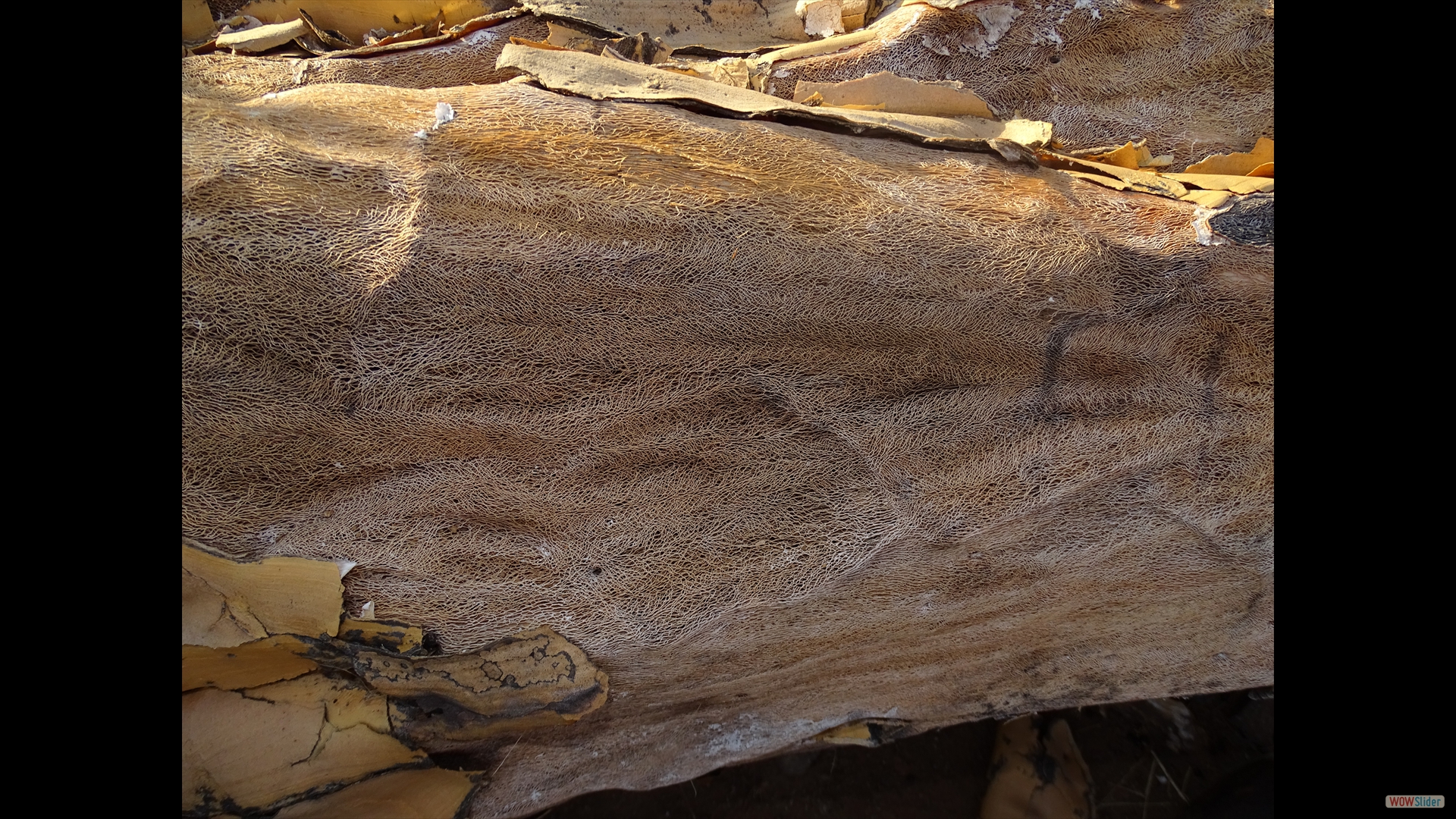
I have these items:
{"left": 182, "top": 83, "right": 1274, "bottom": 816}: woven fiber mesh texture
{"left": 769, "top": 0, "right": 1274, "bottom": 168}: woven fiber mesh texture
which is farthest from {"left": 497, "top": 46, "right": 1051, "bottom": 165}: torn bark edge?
{"left": 769, "top": 0, "right": 1274, "bottom": 168}: woven fiber mesh texture

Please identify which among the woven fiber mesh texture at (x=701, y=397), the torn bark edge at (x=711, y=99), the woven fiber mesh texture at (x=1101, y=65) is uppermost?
the woven fiber mesh texture at (x=1101, y=65)

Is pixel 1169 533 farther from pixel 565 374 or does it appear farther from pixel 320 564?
pixel 320 564

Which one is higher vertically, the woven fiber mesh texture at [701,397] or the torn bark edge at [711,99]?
the torn bark edge at [711,99]

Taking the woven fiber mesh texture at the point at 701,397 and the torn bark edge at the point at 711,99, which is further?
the torn bark edge at the point at 711,99

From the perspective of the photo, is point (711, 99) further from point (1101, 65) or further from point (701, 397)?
point (1101, 65)

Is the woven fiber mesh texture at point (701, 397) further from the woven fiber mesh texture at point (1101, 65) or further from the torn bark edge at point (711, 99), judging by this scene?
the woven fiber mesh texture at point (1101, 65)

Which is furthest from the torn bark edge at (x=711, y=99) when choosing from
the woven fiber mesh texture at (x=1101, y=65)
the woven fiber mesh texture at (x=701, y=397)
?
the woven fiber mesh texture at (x=1101, y=65)

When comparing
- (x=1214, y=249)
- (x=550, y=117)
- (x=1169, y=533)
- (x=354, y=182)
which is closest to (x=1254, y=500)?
(x=1169, y=533)

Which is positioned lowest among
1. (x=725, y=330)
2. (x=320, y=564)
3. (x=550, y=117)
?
(x=320, y=564)

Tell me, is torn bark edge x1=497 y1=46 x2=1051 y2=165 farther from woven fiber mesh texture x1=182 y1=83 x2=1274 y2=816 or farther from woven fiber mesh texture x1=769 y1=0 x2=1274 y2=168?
woven fiber mesh texture x1=769 y1=0 x2=1274 y2=168
